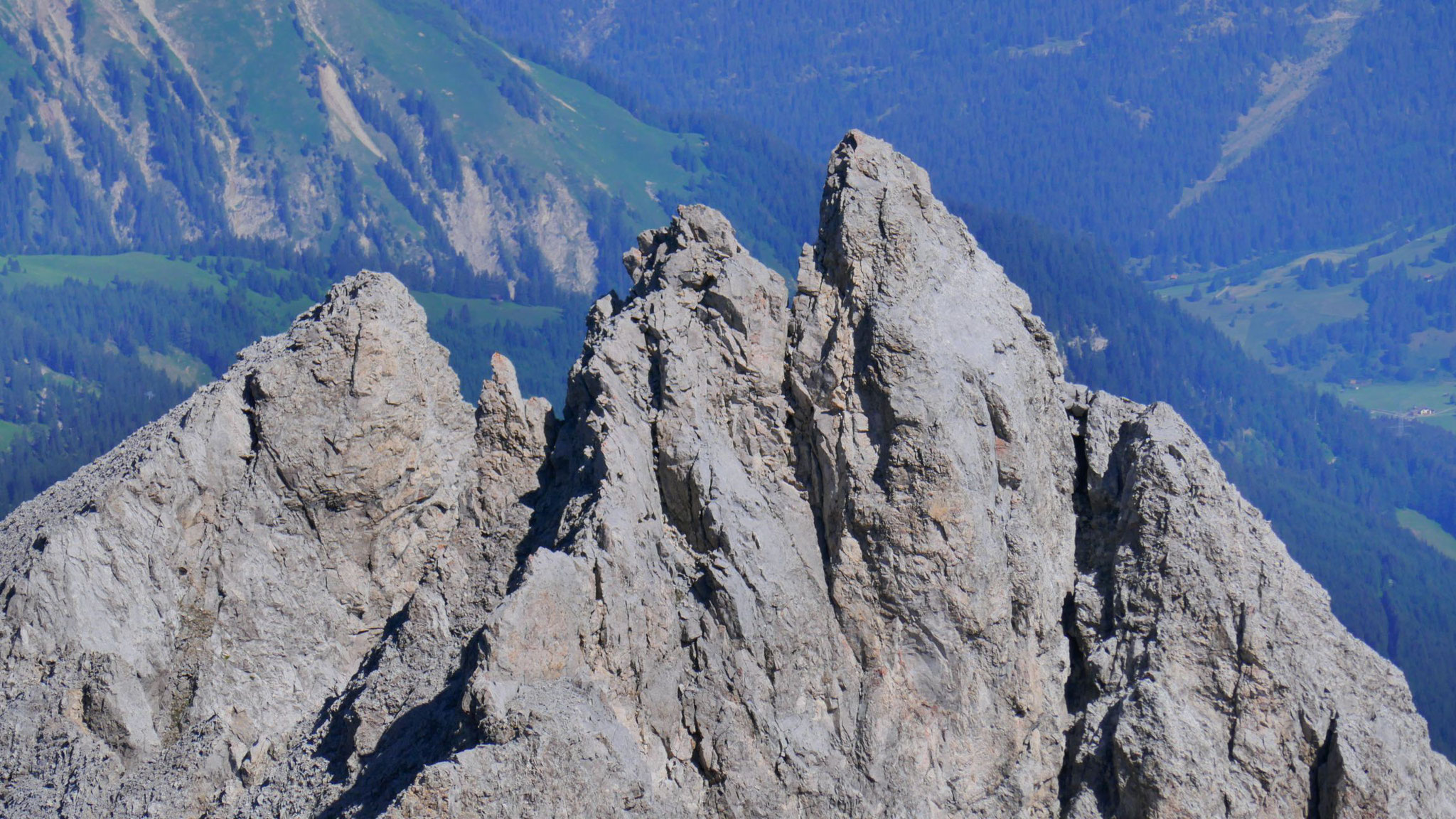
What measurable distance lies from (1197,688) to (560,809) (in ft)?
52.8

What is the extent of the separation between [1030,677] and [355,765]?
1674 cm

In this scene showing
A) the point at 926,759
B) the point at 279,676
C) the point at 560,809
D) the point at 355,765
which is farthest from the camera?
the point at 279,676

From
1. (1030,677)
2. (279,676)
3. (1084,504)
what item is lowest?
(279,676)

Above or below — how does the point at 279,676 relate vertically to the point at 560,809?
above

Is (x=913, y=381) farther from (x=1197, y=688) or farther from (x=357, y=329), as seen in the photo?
(x=357, y=329)

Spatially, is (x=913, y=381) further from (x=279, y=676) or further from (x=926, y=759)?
(x=279, y=676)

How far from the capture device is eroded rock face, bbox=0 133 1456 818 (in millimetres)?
38156

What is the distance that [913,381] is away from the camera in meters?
40.2

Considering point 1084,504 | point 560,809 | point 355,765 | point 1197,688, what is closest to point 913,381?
point 1084,504

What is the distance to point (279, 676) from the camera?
42875 mm

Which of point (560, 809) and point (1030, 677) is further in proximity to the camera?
point (1030, 677)

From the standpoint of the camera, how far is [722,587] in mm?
39094

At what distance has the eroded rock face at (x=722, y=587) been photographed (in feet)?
125

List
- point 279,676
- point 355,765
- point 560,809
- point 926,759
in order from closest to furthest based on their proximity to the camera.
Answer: point 560,809, point 355,765, point 926,759, point 279,676
